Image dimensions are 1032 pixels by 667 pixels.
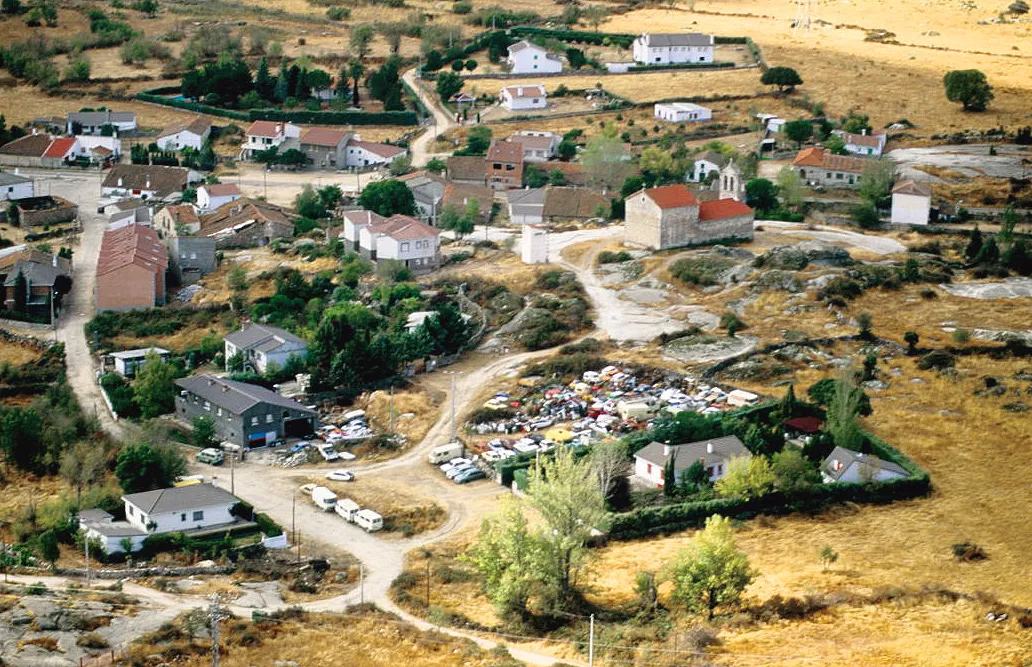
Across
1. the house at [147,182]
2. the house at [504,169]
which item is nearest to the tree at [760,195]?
the house at [504,169]

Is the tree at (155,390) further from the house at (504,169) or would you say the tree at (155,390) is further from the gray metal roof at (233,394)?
the house at (504,169)

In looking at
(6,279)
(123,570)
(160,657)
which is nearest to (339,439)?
(123,570)

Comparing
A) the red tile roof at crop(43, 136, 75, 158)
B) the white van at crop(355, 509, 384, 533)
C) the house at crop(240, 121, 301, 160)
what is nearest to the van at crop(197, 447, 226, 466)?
the white van at crop(355, 509, 384, 533)

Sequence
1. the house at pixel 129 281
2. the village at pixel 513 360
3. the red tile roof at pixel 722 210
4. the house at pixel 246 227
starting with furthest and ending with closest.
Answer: the house at pixel 246 227, the red tile roof at pixel 722 210, the house at pixel 129 281, the village at pixel 513 360

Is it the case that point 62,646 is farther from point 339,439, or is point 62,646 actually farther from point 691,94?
point 691,94

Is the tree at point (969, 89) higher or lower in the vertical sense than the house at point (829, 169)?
higher

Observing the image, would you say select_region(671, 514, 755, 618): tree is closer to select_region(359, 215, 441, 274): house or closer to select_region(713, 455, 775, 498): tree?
select_region(713, 455, 775, 498): tree
